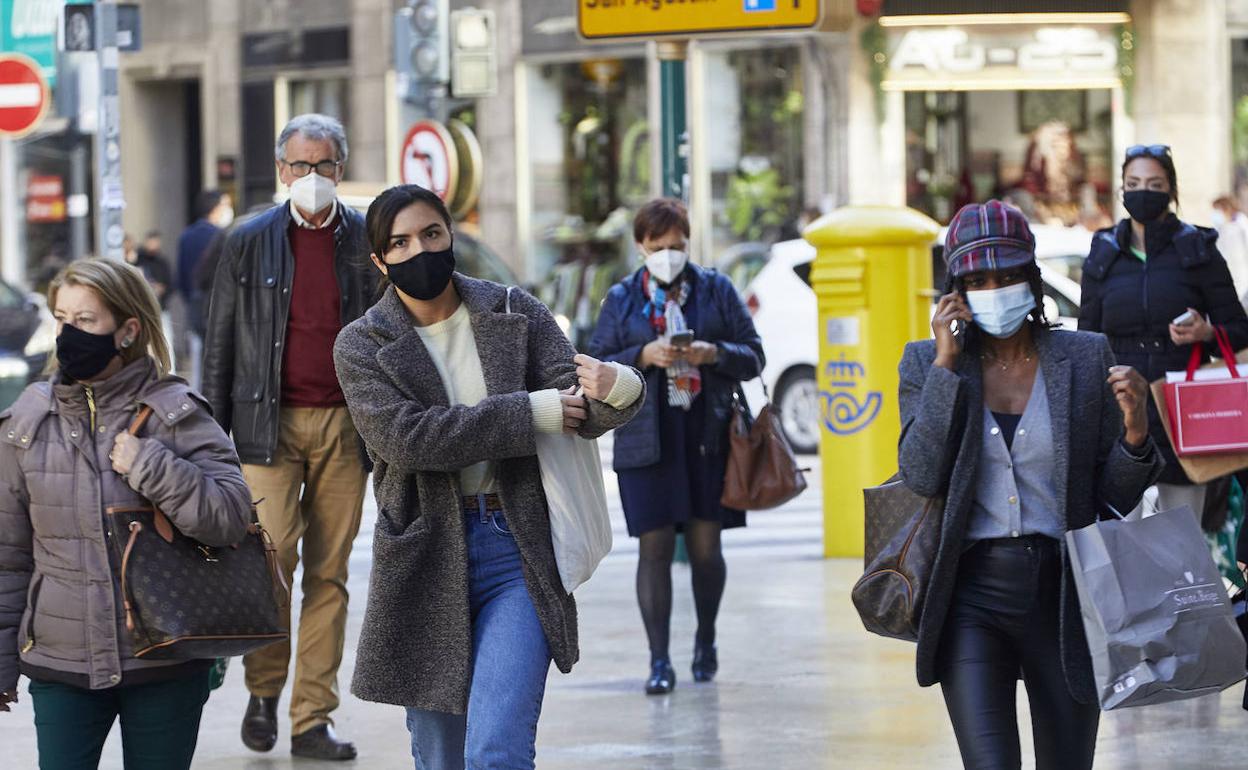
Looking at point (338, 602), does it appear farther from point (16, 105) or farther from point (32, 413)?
point (16, 105)

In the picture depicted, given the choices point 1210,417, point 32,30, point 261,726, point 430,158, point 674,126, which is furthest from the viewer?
point 32,30

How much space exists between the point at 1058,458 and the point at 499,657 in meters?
1.29

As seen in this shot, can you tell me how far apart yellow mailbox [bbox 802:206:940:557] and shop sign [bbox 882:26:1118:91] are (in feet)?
43.6

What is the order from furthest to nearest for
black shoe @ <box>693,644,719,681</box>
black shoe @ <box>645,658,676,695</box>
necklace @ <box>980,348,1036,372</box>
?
black shoe @ <box>693,644,719,681</box> → black shoe @ <box>645,658,676,695</box> → necklace @ <box>980,348,1036,372</box>

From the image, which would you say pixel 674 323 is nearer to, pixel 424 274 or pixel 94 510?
pixel 424 274

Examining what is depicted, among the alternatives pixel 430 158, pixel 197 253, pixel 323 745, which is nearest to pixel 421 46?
pixel 430 158

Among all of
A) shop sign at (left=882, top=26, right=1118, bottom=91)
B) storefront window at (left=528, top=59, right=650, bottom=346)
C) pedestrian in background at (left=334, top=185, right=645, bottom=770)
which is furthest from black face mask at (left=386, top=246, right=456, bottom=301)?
storefront window at (left=528, top=59, right=650, bottom=346)

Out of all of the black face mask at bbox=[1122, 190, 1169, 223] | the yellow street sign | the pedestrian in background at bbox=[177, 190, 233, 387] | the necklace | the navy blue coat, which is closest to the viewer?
the necklace

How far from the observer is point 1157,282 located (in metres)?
8.15

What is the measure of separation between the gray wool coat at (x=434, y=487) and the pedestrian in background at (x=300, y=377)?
2.08 m

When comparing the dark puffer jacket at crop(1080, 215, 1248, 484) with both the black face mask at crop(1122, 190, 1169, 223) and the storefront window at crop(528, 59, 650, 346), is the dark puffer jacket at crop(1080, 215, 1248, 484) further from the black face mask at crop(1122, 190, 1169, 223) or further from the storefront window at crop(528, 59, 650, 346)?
the storefront window at crop(528, 59, 650, 346)

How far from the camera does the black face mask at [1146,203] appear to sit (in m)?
8.02

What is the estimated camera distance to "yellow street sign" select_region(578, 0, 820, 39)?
10672mm

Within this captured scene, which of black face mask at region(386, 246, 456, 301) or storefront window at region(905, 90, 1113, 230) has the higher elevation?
storefront window at region(905, 90, 1113, 230)
